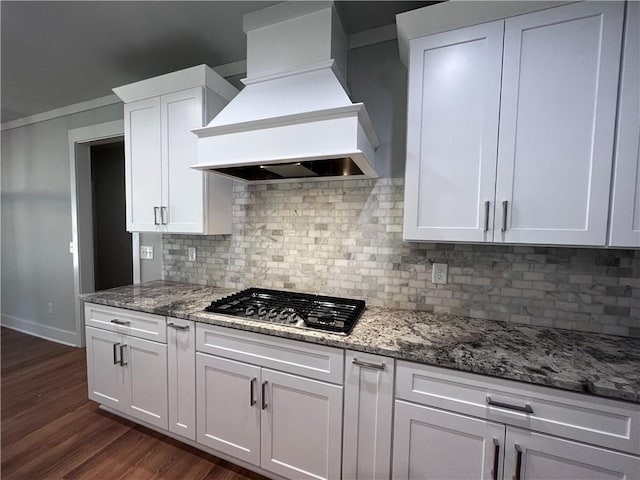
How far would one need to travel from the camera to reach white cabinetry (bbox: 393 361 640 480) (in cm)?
92

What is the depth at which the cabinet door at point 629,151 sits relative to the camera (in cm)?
106

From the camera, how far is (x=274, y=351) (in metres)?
1.38

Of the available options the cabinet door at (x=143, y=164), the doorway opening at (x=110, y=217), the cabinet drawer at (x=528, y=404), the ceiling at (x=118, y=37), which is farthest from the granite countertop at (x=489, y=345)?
the doorway opening at (x=110, y=217)

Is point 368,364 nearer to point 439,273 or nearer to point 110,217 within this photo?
point 439,273

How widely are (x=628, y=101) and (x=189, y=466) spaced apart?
283 cm

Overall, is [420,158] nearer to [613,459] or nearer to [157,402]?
[613,459]

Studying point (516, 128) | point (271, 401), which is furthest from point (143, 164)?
→ point (516, 128)

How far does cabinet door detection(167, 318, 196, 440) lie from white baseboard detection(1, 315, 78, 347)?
2430 mm

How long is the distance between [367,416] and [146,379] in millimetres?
1446

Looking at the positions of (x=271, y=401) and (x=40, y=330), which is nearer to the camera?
(x=271, y=401)

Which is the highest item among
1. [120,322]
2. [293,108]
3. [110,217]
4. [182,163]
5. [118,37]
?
[118,37]

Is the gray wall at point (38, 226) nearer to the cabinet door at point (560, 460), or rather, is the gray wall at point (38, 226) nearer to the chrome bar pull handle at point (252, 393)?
the chrome bar pull handle at point (252, 393)

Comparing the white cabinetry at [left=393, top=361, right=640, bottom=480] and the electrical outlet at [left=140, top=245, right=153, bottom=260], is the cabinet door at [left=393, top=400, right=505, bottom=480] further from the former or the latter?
the electrical outlet at [left=140, top=245, right=153, bottom=260]

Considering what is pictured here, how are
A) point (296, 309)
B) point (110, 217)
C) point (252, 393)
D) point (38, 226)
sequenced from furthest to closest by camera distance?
1. point (110, 217)
2. point (38, 226)
3. point (296, 309)
4. point (252, 393)
